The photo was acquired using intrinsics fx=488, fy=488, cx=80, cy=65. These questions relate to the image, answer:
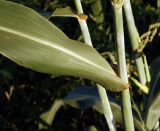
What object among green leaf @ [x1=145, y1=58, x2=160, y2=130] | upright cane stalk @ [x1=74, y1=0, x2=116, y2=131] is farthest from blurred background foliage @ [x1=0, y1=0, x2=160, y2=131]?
upright cane stalk @ [x1=74, y1=0, x2=116, y2=131]

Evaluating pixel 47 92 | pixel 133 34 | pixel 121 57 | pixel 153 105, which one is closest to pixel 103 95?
pixel 121 57

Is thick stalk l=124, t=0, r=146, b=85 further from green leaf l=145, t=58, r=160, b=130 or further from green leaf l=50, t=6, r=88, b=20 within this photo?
green leaf l=50, t=6, r=88, b=20

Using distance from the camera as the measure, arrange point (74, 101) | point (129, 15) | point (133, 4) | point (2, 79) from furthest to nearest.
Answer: point (2, 79)
point (133, 4)
point (74, 101)
point (129, 15)

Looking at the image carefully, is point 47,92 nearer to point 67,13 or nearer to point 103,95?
point 103,95

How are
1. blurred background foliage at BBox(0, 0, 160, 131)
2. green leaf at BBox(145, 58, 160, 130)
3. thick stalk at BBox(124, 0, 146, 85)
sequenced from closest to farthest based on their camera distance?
thick stalk at BBox(124, 0, 146, 85)
green leaf at BBox(145, 58, 160, 130)
blurred background foliage at BBox(0, 0, 160, 131)

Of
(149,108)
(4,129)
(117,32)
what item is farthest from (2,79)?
(117,32)

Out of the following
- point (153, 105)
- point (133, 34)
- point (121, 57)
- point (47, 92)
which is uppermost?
point (121, 57)

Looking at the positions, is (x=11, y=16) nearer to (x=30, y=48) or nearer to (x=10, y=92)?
(x=30, y=48)

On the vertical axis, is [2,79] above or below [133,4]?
below

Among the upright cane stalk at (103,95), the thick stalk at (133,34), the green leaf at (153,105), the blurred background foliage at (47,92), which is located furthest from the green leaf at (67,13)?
the blurred background foliage at (47,92)
